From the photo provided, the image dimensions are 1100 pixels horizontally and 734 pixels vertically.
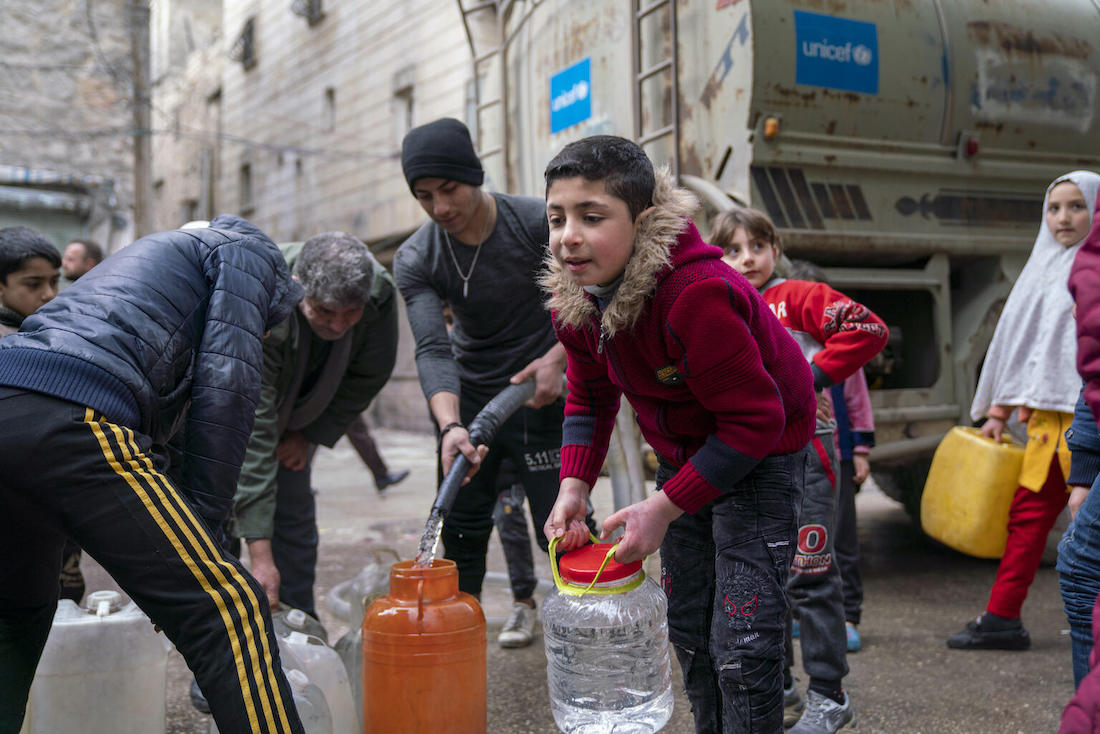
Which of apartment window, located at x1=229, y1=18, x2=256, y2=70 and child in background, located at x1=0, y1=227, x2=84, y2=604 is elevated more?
apartment window, located at x1=229, y1=18, x2=256, y2=70

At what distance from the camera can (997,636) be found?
3.30 meters

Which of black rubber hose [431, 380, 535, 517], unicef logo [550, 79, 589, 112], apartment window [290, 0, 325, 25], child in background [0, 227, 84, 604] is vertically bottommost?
black rubber hose [431, 380, 535, 517]

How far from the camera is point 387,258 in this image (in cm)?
1369

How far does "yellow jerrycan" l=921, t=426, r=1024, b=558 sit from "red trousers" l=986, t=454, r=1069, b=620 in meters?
0.06

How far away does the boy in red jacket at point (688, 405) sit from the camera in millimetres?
1709

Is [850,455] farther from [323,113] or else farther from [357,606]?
[323,113]

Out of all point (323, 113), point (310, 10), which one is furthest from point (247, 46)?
point (323, 113)

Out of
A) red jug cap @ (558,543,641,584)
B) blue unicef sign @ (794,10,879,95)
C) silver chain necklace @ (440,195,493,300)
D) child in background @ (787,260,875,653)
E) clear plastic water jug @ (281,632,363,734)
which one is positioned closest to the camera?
red jug cap @ (558,543,641,584)

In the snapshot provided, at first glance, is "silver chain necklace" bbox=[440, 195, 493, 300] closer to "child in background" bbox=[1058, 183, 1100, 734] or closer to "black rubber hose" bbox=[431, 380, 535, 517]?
"black rubber hose" bbox=[431, 380, 535, 517]

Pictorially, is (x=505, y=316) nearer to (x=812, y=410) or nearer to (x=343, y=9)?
(x=812, y=410)

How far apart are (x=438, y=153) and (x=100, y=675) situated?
1.76 meters

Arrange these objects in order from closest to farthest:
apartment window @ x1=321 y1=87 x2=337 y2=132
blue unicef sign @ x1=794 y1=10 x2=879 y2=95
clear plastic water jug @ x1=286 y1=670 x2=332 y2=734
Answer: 1. clear plastic water jug @ x1=286 y1=670 x2=332 y2=734
2. blue unicef sign @ x1=794 y1=10 x2=879 y2=95
3. apartment window @ x1=321 y1=87 x2=337 y2=132

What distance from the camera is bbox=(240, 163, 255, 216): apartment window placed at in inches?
734

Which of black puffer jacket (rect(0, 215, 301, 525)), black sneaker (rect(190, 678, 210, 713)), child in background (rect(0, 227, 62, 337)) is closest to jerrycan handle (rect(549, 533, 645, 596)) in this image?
black puffer jacket (rect(0, 215, 301, 525))
